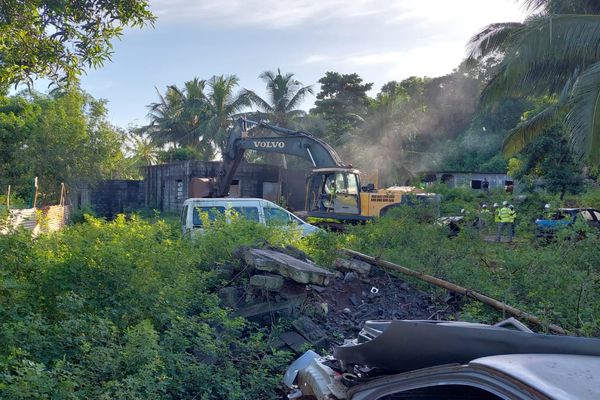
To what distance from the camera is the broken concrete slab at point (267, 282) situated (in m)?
6.80

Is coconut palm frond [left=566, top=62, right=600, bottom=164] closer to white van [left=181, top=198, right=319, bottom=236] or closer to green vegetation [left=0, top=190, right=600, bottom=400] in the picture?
green vegetation [left=0, top=190, right=600, bottom=400]

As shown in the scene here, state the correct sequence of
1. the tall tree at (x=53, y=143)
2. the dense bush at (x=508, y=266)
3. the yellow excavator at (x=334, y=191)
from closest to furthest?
1. the dense bush at (x=508, y=266)
2. the yellow excavator at (x=334, y=191)
3. the tall tree at (x=53, y=143)

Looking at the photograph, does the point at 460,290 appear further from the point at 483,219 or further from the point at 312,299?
the point at 483,219

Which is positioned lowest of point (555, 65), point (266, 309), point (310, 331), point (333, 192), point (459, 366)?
point (310, 331)

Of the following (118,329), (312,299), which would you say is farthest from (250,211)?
(118,329)

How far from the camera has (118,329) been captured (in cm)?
536

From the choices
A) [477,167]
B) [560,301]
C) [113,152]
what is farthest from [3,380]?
[477,167]

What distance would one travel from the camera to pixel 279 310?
6.77 metres

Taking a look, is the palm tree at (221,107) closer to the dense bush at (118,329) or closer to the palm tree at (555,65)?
the palm tree at (555,65)

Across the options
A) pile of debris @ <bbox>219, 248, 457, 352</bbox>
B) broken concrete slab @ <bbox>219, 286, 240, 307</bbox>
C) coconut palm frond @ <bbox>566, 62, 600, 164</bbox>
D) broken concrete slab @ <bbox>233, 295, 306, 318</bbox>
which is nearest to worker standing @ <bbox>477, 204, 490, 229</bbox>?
coconut palm frond @ <bbox>566, 62, 600, 164</bbox>

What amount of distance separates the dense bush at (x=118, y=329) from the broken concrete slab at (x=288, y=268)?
60cm

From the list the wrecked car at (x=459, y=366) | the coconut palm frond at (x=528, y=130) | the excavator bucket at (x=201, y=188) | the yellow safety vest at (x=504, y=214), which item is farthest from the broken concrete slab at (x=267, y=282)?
the excavator bucket at (x=201, y=188)

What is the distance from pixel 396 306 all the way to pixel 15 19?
6.31 metres

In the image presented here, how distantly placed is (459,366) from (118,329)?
363 cm
